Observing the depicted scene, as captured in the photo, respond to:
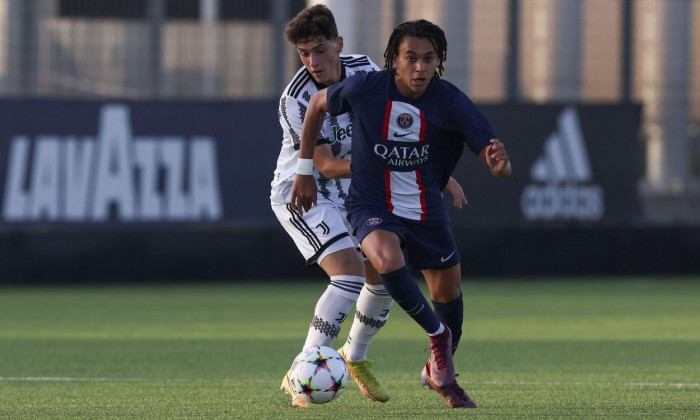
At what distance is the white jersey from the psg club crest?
593 mm

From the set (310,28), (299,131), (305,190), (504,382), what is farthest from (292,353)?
(310,28)

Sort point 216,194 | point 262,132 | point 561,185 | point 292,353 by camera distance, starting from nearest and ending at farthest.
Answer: point 292,353, point 216,194, point 262,132, point 561,185

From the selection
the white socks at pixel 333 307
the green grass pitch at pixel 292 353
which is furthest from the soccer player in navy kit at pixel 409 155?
the green grass pitch at pixel 292 353

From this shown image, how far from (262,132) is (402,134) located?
9858mm

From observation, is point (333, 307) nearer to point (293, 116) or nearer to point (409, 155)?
point (409, 155)

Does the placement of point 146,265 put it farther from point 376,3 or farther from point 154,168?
point 376,3

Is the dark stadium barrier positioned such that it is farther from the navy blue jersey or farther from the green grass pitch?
the navy blue jersey

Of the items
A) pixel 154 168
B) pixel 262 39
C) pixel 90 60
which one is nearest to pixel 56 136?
pixel 154 168

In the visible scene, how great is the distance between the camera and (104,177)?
15.2 metres

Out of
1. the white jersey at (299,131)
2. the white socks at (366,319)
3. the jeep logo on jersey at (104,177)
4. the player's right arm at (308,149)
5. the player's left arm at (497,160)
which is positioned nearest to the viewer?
the player's left arm at (497,160)

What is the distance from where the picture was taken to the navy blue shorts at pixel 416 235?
5.96 m

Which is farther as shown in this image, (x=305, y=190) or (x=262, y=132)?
(x=262, y=132)

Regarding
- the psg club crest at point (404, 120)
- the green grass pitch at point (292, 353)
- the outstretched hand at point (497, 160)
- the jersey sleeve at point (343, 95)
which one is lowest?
the green grass pitch at point (292, 353)

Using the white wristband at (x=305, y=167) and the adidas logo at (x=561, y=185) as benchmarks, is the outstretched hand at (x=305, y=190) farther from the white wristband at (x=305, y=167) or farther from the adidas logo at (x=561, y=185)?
the adidas logo at (x=561, y=185)
